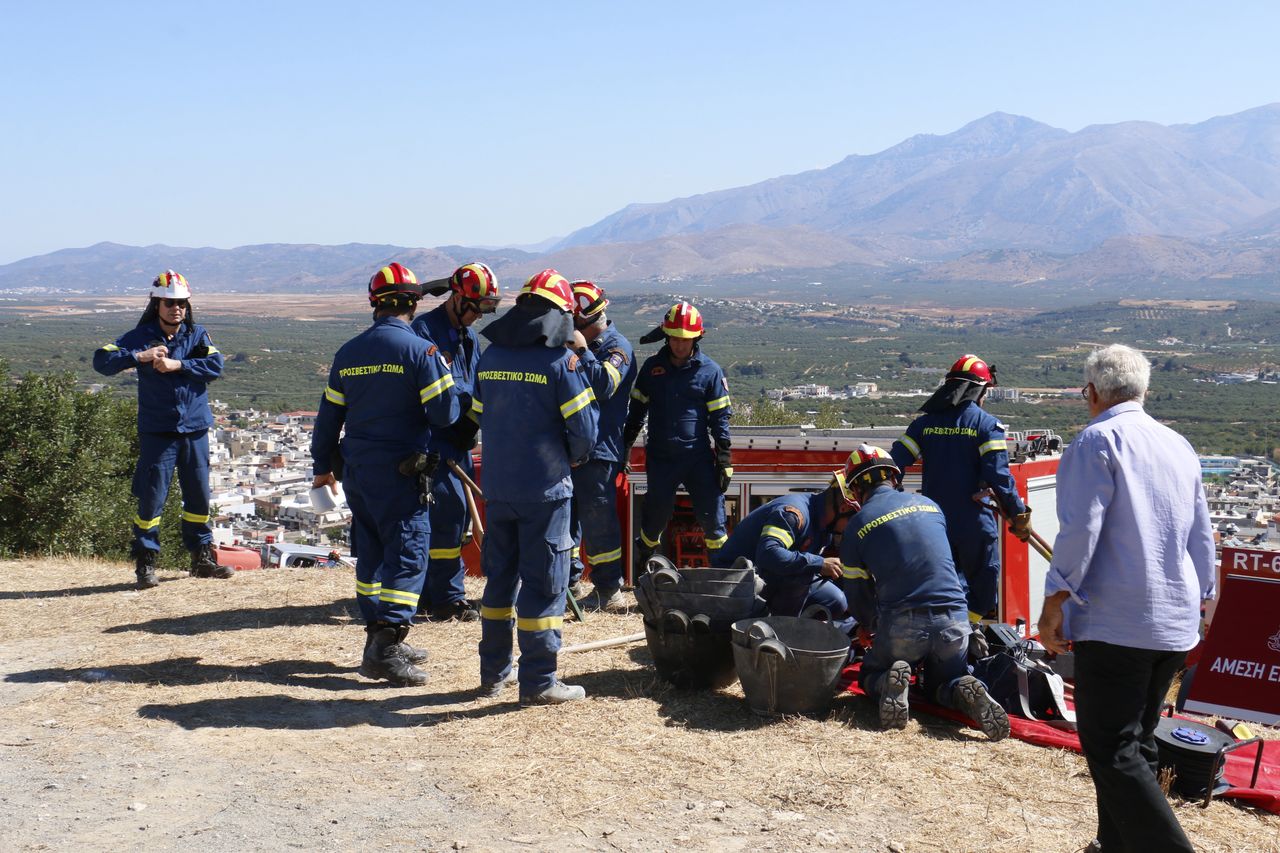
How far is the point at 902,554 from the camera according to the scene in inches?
241

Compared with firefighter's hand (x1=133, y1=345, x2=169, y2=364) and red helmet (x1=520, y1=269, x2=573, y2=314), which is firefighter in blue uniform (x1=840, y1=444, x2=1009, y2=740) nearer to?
red helmet (x1=520, y1=269, x2=573, y2=314)

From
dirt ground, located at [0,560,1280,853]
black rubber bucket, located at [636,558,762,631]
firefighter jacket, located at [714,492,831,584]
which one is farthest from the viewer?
firefighter jacket, located at [714,492,831,584]

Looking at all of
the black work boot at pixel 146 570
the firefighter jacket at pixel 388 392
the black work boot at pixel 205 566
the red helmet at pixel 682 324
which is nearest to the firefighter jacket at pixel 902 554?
the firefighter jacket at pixel 388 392

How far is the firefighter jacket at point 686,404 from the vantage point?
8750 mm

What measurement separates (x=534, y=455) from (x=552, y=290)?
33.8 inches

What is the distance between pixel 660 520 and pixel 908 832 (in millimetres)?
4452

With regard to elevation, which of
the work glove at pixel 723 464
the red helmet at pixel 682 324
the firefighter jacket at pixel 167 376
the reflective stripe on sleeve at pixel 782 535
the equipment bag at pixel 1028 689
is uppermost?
the red helmet at pixel 682 324

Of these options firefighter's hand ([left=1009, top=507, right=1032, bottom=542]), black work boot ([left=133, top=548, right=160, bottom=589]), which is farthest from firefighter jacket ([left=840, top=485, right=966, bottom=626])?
black work boot ([left=133, top=548, right=160, bottom=589])

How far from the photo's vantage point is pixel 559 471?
6.21 metres

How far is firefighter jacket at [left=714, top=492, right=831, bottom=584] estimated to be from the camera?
6820 millimetres

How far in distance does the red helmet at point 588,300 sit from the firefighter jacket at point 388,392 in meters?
1.77

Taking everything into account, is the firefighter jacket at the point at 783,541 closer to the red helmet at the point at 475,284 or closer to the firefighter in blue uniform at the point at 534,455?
the firefighter in blue uniform at the point at 534,455

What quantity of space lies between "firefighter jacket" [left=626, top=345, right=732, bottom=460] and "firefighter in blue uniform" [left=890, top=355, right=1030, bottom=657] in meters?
1.56

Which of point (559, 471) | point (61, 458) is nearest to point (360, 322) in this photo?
point (61, 458)
